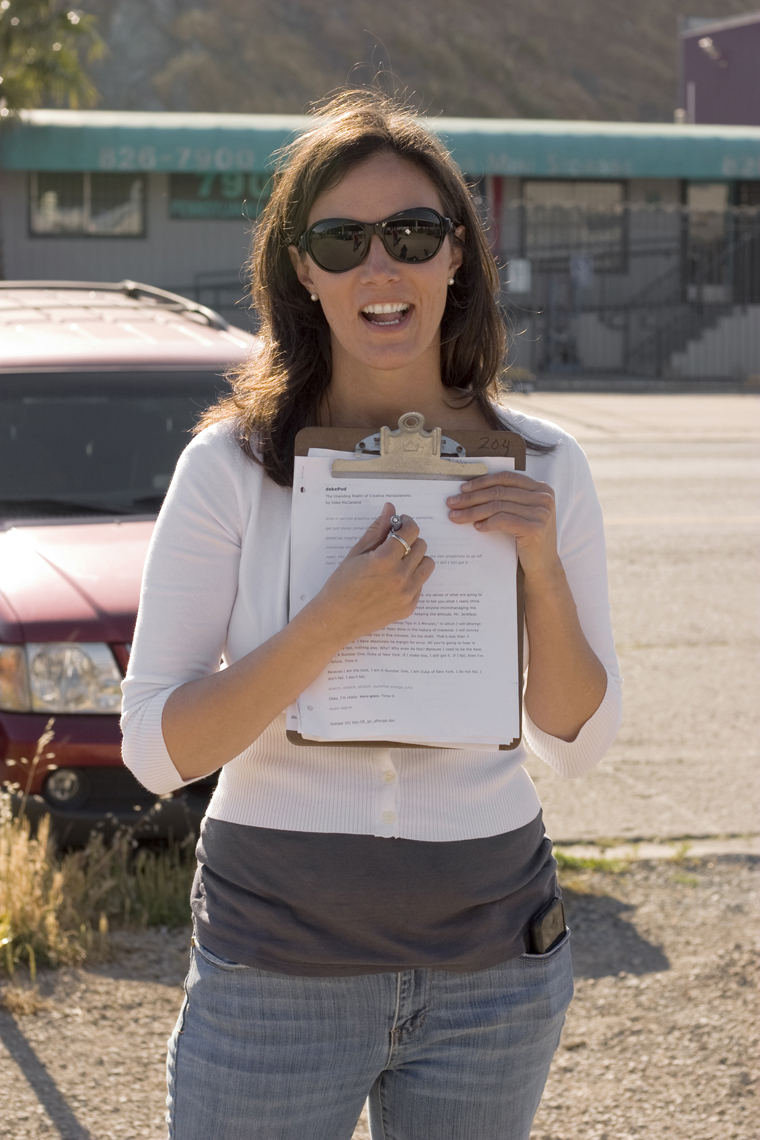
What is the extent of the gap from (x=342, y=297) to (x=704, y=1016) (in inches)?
96.0

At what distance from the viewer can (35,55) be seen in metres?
23.9

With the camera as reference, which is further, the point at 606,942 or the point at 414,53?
the point at 414,53

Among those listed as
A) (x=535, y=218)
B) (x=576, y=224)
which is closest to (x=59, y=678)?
(x=576, y=224)

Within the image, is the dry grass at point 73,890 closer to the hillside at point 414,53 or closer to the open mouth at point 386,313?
the open mouth at point 386,313

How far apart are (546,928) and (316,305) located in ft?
2.96

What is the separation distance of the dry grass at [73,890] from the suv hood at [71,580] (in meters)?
0.31

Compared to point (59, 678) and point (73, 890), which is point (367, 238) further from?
point (73, 890)

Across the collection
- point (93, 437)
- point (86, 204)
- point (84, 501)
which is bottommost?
point (84, 501)

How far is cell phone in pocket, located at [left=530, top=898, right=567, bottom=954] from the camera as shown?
180 cm

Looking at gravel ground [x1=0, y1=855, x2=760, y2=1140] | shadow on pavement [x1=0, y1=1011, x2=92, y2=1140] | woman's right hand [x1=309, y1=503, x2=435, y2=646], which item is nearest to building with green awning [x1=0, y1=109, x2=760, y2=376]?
gravel ground [x1=0, y1=855, x2=760, y2=1140]

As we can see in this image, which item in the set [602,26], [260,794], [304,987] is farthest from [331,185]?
[602,26]

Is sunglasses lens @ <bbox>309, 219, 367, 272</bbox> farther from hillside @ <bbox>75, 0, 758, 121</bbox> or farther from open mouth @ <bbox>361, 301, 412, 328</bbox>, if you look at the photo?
hillside @ <bbox>75, 0, 758, 121</bbox>

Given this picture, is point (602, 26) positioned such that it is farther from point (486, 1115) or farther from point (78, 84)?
point (486, 1115)

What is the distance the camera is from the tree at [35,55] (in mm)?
23531
